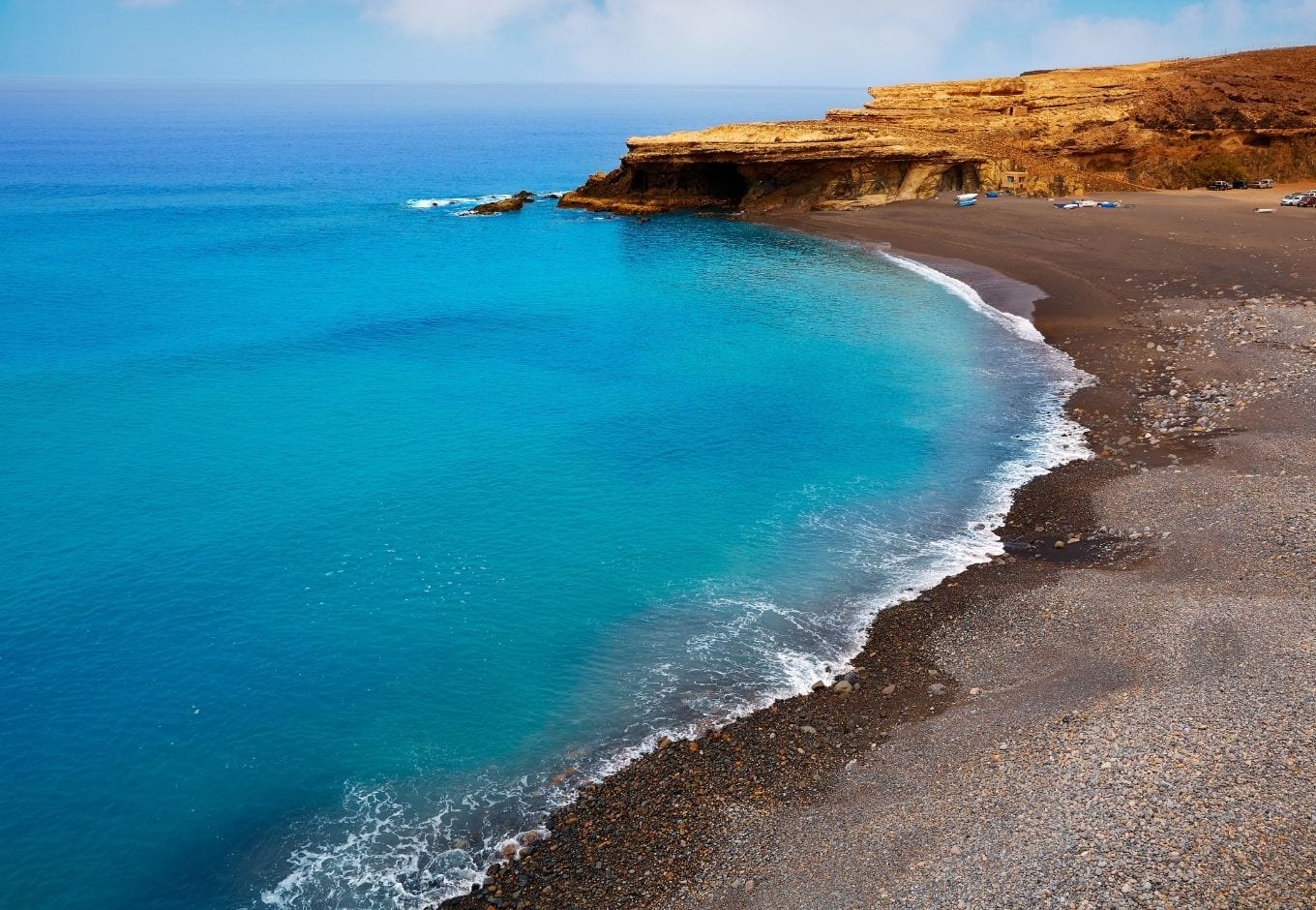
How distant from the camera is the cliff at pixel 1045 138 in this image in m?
73.4

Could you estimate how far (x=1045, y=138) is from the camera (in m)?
75.9

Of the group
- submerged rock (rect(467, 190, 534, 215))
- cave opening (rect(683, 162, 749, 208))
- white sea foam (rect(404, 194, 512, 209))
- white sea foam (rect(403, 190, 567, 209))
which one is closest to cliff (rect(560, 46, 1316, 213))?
cave opening (rect(683, 162, 749, 208))

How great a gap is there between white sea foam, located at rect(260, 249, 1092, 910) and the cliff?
5250 cm

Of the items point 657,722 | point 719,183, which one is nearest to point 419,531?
point 657,722

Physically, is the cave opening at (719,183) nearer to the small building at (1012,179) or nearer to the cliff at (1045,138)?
the cliff at (1045,138)

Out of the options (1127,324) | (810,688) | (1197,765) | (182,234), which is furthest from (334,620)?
(182,234)

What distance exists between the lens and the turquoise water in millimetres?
17750

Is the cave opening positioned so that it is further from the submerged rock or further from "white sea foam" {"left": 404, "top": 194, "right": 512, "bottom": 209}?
"white sea foam" {"left": 404, "top": 194, "right": 512, "bottom": 209}

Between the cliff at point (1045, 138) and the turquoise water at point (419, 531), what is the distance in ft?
71.7

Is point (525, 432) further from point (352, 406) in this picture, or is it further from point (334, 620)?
point (334, 620)

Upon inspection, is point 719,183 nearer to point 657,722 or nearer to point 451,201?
point 451,201

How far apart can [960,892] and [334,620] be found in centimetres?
1669

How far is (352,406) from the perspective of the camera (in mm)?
37812

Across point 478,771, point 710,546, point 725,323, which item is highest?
point 725,323
